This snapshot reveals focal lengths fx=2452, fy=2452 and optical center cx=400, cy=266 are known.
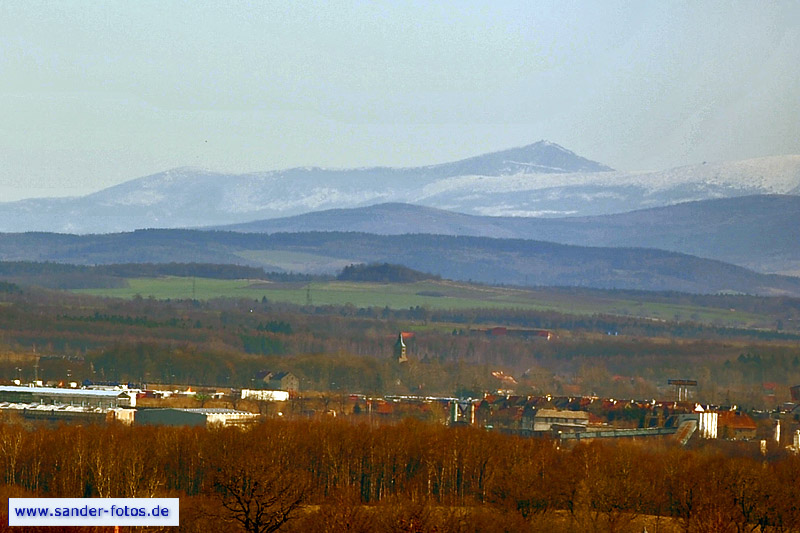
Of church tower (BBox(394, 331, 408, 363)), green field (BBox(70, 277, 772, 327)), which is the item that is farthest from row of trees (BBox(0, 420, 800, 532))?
green field (BBox(70, 277, 772, 327))

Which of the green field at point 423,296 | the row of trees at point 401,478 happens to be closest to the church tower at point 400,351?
the green field at point 423,296

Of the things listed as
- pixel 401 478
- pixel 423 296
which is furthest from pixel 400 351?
pixel 401 478

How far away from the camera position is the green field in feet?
565

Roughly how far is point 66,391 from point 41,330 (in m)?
41.1

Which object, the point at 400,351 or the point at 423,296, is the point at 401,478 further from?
the point at 423,296

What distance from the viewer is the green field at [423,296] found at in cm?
17226

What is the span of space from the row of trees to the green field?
347 feet

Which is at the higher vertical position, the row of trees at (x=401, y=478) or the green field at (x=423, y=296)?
the green field at (x=423, y=296)

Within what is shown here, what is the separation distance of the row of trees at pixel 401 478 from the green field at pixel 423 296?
106 meters

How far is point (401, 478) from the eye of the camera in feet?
188

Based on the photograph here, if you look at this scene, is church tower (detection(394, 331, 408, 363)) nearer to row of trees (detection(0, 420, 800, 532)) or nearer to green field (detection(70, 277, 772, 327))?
green field (detection(70, 277, 772, 327))

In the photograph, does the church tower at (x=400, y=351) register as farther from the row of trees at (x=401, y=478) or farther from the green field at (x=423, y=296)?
the row of trees at (x=401, y=478)

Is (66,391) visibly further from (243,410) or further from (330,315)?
(330,315)

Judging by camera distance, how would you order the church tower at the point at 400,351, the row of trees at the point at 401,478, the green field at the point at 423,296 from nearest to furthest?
1. the row of trees at the point at 401,478
2. the church tower at the point at 400,351
3. the green field at the point at 423,296
